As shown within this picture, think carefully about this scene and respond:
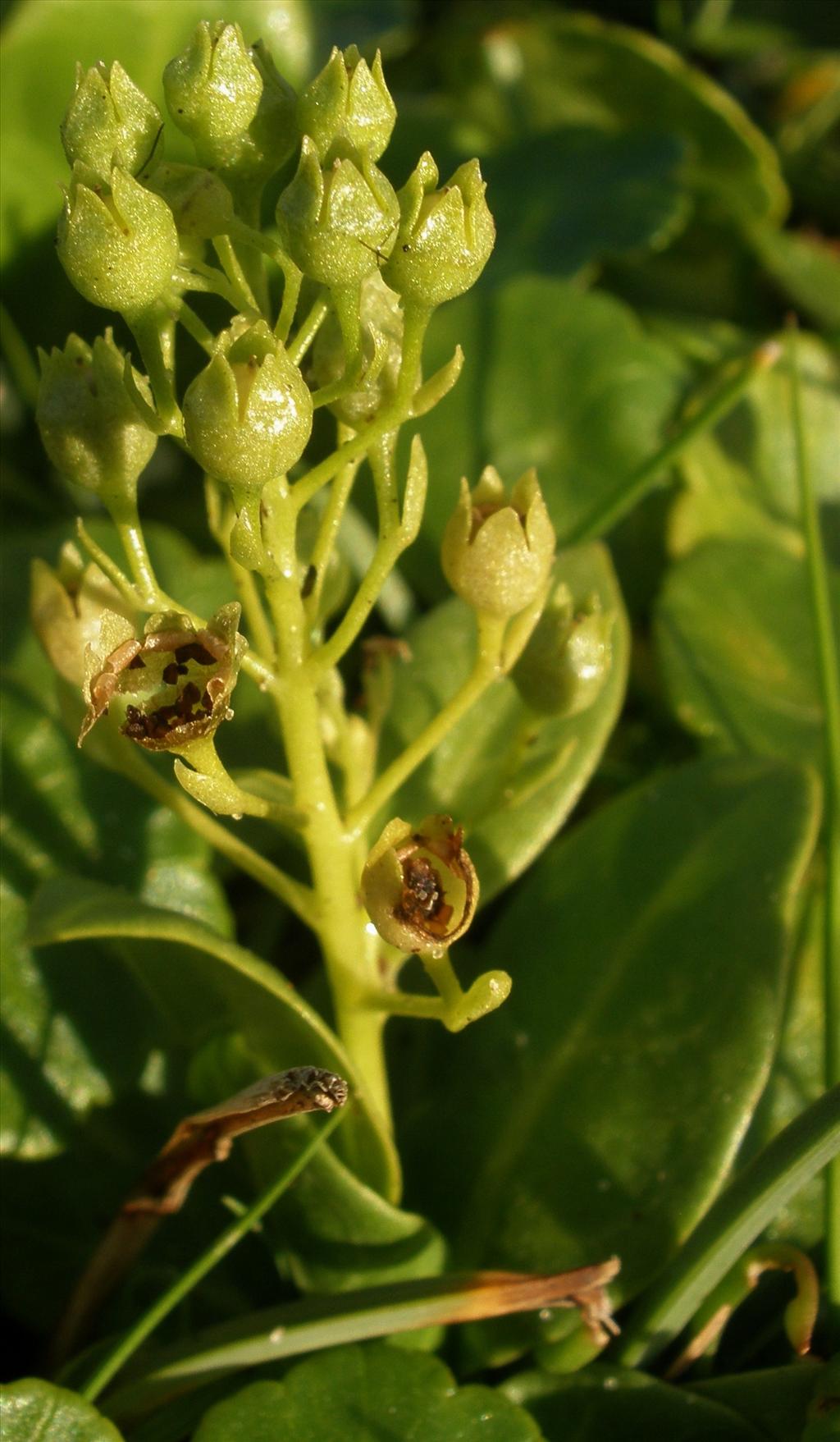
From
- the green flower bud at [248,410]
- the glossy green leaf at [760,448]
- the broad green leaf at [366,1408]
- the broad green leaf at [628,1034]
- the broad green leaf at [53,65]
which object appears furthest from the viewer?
the glossy green leaf at [760,448]

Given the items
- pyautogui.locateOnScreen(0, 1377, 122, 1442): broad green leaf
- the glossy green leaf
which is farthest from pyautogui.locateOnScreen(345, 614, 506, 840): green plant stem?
the glossy green leaf

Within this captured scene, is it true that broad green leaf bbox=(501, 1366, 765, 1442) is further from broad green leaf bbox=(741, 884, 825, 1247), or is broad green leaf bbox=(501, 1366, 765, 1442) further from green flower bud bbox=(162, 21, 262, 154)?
green flower bud bbox=(162, 21, 262, 154)

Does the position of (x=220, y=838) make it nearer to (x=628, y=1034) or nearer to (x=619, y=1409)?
(x=628, y=1034)

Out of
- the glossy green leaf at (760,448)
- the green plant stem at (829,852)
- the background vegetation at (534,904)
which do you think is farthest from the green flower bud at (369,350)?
the glossy green leaf at (760,448)

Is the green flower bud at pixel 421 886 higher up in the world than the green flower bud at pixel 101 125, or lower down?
lower down

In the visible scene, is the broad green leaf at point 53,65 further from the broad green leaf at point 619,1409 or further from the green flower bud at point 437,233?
the broad green leaf at point 619,1409

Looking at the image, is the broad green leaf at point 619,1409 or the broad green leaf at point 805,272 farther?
the broad green leaf at point 805,272

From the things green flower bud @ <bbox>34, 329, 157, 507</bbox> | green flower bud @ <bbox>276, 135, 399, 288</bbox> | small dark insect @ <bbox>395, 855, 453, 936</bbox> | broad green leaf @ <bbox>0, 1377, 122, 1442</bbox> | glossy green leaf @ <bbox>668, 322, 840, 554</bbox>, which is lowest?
broad green leaf @ <bbox>0, 1377, 122, 1442</bbox>
